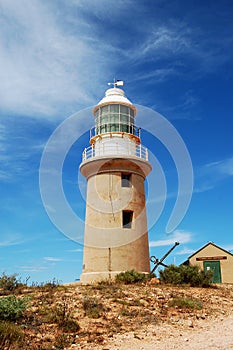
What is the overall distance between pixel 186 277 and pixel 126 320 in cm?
743

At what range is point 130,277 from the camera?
17.5 meters

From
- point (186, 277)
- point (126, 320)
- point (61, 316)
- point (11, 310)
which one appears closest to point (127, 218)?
point (186, 277)

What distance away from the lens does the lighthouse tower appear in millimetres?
19422

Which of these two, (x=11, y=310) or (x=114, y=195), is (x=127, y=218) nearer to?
(x=114, y=195)

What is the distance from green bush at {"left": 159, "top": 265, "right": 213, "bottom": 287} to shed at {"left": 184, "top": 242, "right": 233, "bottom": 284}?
245 inches

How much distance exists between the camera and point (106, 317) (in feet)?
35.8

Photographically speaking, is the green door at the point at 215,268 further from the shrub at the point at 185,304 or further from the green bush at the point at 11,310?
the green bush at the point at 11,310

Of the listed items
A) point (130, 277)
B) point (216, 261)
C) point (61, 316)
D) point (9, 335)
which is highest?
point (216, 261)

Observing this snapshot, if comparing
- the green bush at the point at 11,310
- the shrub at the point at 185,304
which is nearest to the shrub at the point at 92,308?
the green bush at the point at 11,310

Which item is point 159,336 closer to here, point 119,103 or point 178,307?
point 178,307

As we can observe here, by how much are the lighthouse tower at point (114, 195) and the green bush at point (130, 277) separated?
96cm

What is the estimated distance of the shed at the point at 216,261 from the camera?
78.5ft

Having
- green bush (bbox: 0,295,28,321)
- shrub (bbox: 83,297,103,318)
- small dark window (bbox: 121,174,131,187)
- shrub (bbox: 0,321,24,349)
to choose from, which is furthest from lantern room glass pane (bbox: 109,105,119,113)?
shrub (bbox: 0,321,24,349)

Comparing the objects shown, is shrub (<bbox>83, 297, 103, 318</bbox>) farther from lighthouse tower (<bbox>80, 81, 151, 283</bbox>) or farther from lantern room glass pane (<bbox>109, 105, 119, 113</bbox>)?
lantern room glass pane (<bbox>109, 105, 119, 113</bbox>)
